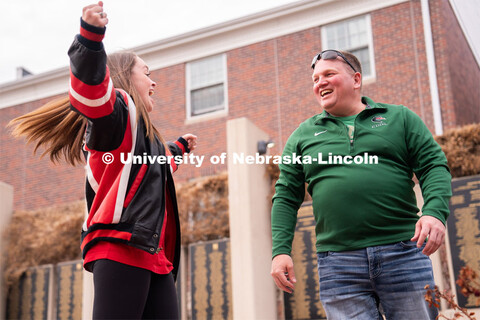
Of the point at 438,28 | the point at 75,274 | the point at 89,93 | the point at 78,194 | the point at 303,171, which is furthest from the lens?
the point at 78,194

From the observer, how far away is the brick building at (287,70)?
10.3 metres

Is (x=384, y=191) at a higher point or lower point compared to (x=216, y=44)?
lower

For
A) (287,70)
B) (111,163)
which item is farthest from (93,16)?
(287,70)

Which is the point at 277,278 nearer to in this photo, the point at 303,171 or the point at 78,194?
the point at 303,171

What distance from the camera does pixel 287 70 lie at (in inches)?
454

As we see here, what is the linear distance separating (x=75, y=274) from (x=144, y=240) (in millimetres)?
7087

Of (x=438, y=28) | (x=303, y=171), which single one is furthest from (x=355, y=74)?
(x=438, y=28)

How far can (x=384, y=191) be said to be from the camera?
8.05 ft

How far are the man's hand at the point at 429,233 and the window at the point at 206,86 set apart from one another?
9805 mm

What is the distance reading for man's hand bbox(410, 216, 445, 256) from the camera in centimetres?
221

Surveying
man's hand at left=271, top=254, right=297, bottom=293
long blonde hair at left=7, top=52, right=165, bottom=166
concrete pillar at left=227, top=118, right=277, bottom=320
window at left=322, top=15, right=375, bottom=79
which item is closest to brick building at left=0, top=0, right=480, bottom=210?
window at left=322, top=15, right=375, bottom=79

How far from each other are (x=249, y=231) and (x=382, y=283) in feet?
14.6

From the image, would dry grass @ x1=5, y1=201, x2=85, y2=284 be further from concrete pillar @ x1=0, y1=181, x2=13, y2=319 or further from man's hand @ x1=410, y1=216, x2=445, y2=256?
man's hand @ x1=410, y1=216, x2=445, y2=256

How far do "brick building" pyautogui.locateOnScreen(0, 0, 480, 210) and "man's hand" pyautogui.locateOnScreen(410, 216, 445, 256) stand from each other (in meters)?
8.10
